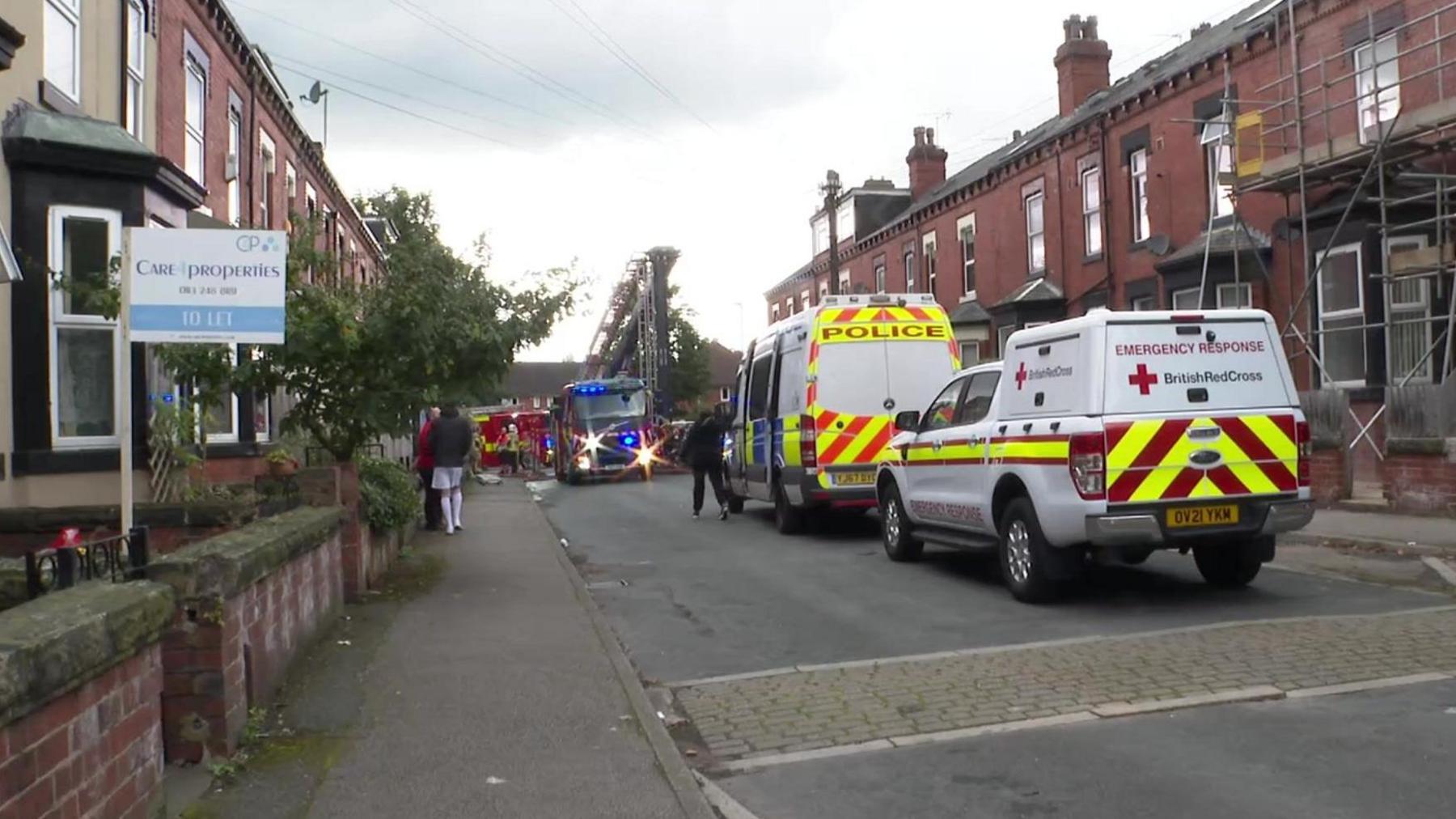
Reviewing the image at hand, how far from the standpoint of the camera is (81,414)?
36.2 ft

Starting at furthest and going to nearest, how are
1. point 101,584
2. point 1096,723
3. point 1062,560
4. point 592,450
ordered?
1. point 592,450
2. point 1062,560
3. point 1096,723
4. point 101,584

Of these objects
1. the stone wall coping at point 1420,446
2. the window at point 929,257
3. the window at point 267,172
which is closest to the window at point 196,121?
the window at point 267,172

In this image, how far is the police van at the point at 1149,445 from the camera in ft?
29.1

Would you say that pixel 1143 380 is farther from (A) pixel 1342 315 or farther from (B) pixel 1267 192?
(B) pixel 1267 192

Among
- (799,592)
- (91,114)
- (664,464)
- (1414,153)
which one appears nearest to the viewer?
(799,592)

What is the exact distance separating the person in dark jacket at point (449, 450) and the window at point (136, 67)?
4636 mm

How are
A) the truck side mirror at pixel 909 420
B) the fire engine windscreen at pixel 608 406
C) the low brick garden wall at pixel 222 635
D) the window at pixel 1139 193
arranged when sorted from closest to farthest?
1. the low brick garden wall at pixel 222 635
2. the truck side mirror at pixel 909 420
3. the window at pixel 1139 193
4. the fire engine windscreen at pixel 608 406

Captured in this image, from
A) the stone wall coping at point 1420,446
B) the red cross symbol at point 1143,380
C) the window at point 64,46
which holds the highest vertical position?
the window at point 64,46

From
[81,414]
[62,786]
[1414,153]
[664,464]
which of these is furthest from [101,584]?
[664,464]

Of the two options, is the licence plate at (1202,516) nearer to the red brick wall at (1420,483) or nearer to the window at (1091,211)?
the red brick wall at (1420,483)

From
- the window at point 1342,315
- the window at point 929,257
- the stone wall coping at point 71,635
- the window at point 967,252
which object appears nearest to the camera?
the stone wall coping at point 71,635

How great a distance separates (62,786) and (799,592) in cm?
767

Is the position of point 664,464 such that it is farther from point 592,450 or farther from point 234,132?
point 234,132

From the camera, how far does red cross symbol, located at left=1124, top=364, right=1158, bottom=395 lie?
900 cm
